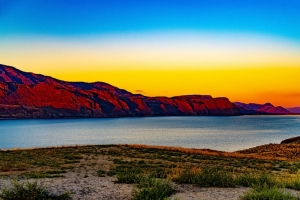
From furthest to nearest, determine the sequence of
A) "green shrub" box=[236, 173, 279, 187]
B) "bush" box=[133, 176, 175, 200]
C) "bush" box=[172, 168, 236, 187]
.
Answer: "green shrub" box=[236, 173, 279, 187], "bush" box=[172, 168, 236, 187], "bush" box=[133, 176, 175, 200]

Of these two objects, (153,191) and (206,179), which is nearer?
(153,191)

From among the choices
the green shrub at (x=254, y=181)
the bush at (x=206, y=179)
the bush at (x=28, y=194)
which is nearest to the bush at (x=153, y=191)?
the bush at (x=206, y=179)

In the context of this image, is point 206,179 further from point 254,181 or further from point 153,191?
point 153,191

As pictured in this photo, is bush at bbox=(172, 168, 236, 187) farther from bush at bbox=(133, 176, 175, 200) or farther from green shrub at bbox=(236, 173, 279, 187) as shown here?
bush at bbox=(133, 176, 175, 200)

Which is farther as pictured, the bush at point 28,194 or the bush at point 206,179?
the bush at point 206,179

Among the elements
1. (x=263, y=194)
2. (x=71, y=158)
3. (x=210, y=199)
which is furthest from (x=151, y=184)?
(x=71, y=158)

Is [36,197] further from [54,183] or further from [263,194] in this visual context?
[263,194]

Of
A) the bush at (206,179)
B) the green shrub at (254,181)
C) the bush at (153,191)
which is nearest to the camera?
the bush at (153,191)

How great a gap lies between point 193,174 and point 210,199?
8.43ft

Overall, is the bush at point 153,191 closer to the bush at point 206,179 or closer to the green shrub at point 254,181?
the bush at point 206,179

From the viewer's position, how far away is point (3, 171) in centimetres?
1808

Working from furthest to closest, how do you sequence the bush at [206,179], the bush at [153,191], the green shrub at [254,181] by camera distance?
the green shrub at [254,181] → the bush at [206,179] → the bush at [153,191]

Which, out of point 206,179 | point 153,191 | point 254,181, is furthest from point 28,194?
point 254,181

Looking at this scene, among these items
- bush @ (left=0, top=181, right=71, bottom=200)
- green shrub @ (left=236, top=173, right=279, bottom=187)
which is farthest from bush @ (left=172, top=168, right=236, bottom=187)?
bush @ (left=0, top=181, right=71, bottom=200)
